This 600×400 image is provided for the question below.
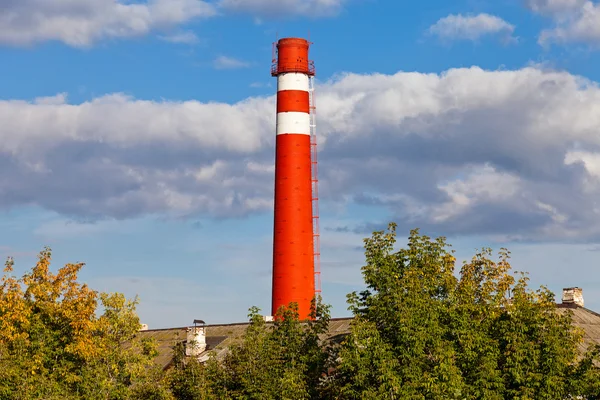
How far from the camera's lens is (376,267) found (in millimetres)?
46469

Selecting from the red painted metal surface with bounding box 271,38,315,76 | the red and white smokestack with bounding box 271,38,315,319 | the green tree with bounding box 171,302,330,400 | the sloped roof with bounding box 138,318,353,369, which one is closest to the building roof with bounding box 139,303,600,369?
the sloped roof with bounding box 138,318,353,369

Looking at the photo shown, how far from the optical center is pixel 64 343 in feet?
168

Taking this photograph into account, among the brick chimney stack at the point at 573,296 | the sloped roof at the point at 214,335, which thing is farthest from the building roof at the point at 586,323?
the sloped roof at the point at 214,335

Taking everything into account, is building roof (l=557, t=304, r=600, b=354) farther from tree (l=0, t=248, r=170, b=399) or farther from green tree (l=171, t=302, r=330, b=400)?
tree (l=0, t=248, r=170, b=399)

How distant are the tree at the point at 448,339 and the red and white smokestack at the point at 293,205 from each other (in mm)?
20643

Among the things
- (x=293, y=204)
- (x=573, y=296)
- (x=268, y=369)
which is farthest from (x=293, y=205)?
(x=268, y=369)

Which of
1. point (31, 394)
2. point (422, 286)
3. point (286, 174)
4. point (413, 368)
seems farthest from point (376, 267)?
point (286, 174)

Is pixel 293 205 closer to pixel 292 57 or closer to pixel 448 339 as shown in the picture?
pixel 292 57

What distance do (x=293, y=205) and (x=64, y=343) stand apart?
21132mm

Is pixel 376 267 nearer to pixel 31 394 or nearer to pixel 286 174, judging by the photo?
pixel 31 394

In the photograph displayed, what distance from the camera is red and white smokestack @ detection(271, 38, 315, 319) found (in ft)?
221

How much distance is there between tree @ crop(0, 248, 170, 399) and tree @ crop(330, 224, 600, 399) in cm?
1078

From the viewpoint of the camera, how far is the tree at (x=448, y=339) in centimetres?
4181

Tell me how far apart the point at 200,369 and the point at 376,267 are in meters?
10.6
